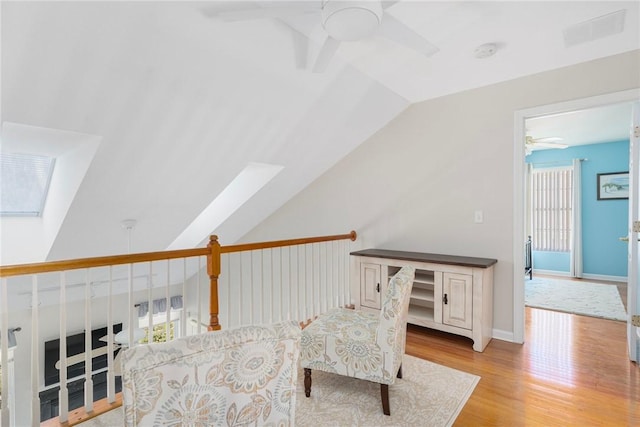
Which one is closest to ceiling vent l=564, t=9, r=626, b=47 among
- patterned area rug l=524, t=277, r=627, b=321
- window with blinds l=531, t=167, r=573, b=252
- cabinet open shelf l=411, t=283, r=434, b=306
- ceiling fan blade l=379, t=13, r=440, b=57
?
ceiling fan blade l=379, t=13, r=440, b=57

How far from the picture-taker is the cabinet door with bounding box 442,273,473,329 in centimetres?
283

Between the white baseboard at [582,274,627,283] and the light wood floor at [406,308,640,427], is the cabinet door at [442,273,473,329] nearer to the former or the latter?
the light wood floor at [406,308,640,427]

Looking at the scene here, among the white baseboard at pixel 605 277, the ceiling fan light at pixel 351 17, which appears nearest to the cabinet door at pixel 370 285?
the ceiling fan light at pixel 351 17

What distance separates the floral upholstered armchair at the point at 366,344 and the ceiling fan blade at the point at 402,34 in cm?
136

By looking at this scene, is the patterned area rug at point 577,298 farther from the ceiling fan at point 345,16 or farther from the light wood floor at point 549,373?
the ceiling fan at point 345,16

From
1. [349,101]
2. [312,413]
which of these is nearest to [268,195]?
[349,101]

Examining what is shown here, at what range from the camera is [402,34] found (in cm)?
181

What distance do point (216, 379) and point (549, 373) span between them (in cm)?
257

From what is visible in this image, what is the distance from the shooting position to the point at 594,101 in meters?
2.58

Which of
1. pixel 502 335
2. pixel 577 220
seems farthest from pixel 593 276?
pixel 502 335

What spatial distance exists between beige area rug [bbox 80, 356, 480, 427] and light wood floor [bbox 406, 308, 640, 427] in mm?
112

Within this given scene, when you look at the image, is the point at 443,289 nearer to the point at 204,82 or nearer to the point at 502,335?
the point at 502,335

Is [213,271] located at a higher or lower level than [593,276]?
higher

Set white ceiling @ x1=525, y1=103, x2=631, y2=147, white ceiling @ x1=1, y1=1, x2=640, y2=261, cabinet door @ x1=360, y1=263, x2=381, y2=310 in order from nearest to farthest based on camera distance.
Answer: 1. white ceiling @ x1=1, y1=1, x2=640, y2=261
2. cabinet door @ x1=360, y1=263, x2=381, y2=310
3. white ceiling @ x1=525, y1=103, x2=631, y2=147
